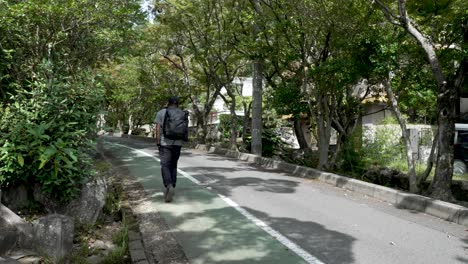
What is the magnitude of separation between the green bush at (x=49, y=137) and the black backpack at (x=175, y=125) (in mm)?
1411

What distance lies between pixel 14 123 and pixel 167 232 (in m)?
2.64

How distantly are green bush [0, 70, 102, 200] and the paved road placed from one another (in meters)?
1.74

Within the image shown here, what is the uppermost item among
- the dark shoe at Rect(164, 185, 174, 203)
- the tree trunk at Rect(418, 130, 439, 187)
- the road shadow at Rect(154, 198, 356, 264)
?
the tree trunk at Rect(418, 130, 439, 187)

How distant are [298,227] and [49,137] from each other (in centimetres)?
384

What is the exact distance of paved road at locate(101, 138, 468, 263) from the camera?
530 cm

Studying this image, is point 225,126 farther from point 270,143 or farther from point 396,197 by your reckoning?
point 396,197

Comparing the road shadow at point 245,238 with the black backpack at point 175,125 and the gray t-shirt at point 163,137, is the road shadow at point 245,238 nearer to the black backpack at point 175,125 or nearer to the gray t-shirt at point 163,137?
the gray t-shirt at point 163,137

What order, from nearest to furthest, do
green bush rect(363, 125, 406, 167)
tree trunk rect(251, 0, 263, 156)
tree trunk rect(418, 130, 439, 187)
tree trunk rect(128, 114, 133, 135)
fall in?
tree trunk rect(418, 130, 439, 187) → green bush rect(363, 125, 406, 167) → tree trunk rect(251, 0, 263, 156) → tree trunk rect(128, 114, 133, 135)

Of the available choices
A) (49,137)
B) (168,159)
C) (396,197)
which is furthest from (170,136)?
(396,197)

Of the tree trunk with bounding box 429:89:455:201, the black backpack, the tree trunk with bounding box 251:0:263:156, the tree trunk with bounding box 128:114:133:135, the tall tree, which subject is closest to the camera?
the black backpack

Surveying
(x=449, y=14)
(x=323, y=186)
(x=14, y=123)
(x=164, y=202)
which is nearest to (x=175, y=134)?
(x=164, y=202)

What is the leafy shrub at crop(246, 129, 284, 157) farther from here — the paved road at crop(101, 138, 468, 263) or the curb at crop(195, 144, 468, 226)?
the paved road at crop(101, 138, 468, 263)

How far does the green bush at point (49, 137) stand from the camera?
5.67 meters

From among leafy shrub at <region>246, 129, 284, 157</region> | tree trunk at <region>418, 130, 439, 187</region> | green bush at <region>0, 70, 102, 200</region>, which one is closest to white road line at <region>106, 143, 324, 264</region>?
green bush at <region>0, 70, 102, 200</region>
